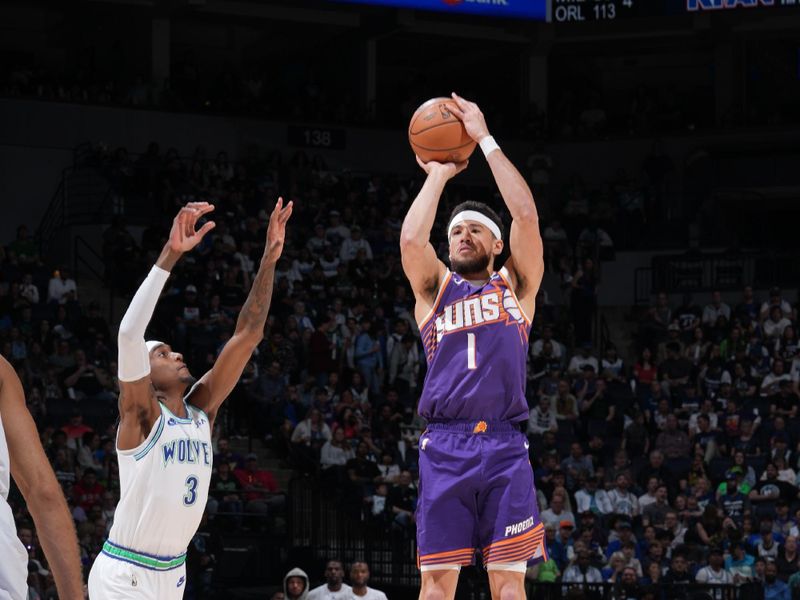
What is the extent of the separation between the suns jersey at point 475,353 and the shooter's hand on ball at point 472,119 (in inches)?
27.9

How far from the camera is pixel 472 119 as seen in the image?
23.3ft

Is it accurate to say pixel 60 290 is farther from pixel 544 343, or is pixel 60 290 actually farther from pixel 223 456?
pixel 544 343

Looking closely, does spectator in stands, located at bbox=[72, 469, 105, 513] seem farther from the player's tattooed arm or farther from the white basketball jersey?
the white basketball jersey

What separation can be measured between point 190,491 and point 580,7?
1904 cm

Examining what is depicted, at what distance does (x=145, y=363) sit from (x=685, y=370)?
16597mm

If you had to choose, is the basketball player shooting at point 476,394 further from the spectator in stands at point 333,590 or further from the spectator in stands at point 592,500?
the spectator in stands at point 592,500

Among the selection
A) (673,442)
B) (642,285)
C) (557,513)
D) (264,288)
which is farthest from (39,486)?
(642,285)

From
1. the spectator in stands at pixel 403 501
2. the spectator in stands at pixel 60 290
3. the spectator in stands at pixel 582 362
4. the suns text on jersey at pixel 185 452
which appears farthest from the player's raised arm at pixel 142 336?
the spectator in stands at pixel 582 362

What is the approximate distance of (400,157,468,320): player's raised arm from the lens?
6887mm

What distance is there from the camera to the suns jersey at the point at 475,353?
672 centimetres

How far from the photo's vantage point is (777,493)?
18516mm

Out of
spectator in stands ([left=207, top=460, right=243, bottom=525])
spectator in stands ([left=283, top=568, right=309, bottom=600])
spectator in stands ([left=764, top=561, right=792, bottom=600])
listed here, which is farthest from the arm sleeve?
spectator in stands ([left=764, top=561, right=792, bottom=600])

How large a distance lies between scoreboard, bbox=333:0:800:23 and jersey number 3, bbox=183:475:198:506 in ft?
59.6

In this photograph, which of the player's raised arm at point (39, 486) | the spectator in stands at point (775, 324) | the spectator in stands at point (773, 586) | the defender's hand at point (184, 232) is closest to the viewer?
the player's raised arm at point (39, 486)
